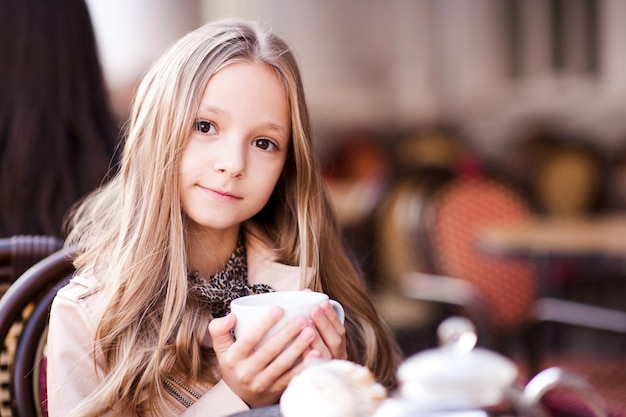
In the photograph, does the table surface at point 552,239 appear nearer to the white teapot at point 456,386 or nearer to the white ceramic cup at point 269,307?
the white ceramic cup at point 269,307

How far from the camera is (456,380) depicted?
69 cm

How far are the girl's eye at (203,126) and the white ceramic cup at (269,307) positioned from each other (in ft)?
0.75

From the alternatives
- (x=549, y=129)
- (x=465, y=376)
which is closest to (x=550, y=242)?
(x=465, y=376)

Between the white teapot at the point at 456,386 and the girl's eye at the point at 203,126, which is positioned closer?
the white teapot at the point at 456,386

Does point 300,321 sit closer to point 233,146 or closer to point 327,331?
point 327,331

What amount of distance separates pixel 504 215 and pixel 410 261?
0.39 m

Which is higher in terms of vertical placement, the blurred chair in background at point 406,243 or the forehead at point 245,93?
the forehead at point 245,93

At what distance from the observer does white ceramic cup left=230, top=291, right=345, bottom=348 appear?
0.94 m

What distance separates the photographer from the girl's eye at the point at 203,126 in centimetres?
110

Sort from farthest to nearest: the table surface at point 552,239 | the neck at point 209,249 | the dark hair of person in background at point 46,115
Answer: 1. the table surface at point 552,239
2. the dark hair of person in background at point 46,115
3. the neck at point 209,249

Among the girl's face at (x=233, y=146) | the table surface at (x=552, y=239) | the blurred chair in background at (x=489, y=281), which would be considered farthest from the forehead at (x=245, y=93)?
the table surface at (x=552, y=239)

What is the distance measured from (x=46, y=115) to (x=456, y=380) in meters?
1.42

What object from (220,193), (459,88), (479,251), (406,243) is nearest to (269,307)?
(220,193)

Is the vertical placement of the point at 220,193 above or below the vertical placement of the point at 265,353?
above
